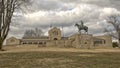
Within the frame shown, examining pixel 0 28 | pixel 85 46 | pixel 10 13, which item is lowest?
pixel 85 46

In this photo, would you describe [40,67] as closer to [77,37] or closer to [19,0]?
[19,0]

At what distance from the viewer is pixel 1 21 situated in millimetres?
43094

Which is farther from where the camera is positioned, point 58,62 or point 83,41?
point 83,41

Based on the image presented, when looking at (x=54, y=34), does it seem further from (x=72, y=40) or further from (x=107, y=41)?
(x=107, y=41)

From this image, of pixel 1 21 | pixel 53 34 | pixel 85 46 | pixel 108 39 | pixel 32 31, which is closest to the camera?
pixel 1 21

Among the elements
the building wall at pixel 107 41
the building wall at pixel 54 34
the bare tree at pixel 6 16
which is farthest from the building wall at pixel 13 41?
the bare tree at pixel 6 16

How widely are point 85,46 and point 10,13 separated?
40286 mm

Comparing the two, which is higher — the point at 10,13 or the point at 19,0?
the point at 19,0

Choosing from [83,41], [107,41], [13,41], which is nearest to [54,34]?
[13,41]

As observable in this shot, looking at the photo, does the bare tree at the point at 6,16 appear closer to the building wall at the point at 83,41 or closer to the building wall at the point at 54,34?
the building wall at the point at 83,41

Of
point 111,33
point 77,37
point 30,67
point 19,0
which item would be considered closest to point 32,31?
point 111,33

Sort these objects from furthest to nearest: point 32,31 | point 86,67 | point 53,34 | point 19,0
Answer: point 32,31 < point 53,34 < point 19,0 < point 86,67

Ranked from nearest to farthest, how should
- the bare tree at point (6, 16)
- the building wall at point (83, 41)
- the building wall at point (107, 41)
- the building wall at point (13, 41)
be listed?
the bare tree at point (6, 16)
the building wall at point (83, 41)
the building wall at point (107, 41)
the building wall at point (13, 41)

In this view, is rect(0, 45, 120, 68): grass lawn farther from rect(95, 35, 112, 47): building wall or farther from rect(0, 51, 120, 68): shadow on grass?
rect(95, 35, 112, 47): building wall
